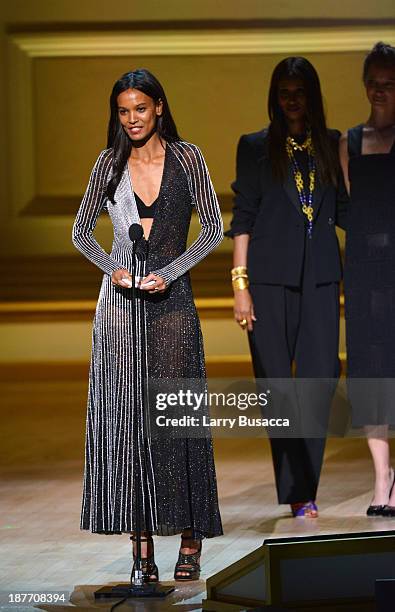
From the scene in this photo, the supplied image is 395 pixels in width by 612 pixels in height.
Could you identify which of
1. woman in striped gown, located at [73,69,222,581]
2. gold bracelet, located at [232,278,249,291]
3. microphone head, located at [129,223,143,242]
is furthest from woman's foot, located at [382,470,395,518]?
microphone head, located at [129,223,143,242]

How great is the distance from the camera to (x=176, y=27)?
10.2m

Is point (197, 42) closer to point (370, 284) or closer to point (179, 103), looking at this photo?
point (179, 103)

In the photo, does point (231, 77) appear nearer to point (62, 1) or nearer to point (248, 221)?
point (62, 1)

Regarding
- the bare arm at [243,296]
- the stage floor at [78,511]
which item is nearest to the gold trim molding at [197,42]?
the stage floor at [78,511]

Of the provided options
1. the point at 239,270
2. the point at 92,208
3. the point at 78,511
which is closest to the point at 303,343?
the point at 239,270

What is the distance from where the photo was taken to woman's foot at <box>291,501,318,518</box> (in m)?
5.07

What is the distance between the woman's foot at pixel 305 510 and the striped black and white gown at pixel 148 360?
949 mm

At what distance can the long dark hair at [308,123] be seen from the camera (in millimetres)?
4934

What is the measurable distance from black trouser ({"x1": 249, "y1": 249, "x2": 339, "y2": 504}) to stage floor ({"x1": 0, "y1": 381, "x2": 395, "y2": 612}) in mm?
156

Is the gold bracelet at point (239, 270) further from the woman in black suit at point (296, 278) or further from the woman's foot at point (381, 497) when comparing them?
the woman's foot at point (381, 497)

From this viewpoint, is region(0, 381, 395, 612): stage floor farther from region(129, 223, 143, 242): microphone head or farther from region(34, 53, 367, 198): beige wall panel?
region(34, 53, 367, 198): beige wall panel

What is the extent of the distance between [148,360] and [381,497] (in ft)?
4.41

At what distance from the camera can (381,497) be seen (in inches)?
200

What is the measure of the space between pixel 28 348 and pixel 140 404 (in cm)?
623
